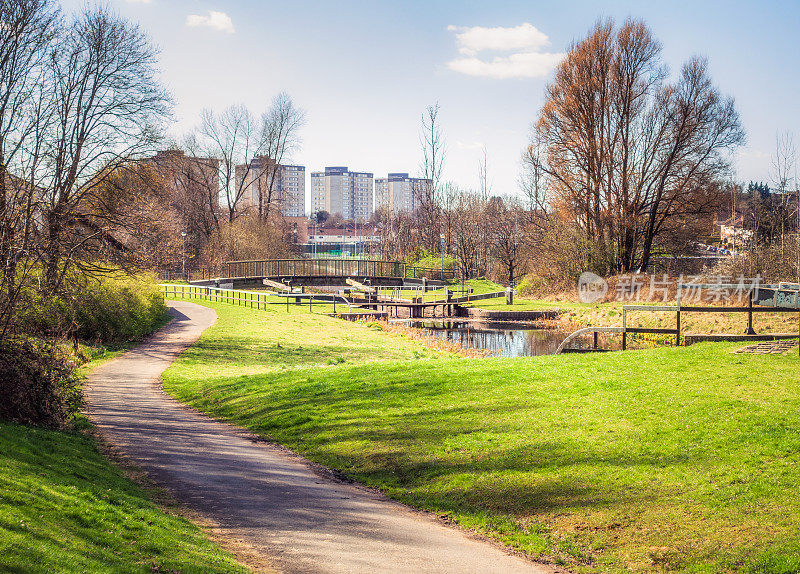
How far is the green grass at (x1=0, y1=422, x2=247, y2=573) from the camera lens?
5027 mm

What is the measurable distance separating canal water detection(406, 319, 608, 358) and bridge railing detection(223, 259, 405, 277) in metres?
22.9

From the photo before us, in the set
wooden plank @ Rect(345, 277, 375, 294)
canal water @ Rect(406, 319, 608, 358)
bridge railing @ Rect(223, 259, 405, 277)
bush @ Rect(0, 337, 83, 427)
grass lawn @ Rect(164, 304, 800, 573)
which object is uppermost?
bridge railing @ Rect(223, 259, 405, 277)

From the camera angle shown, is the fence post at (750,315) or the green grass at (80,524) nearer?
the green grass at (80,524)

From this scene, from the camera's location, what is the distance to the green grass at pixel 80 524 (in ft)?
16.5

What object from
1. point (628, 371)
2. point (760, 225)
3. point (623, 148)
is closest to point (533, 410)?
point (628, 371)

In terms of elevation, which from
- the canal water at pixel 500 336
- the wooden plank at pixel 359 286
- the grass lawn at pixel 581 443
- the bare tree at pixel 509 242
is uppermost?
the bare tree at pixel 509 242

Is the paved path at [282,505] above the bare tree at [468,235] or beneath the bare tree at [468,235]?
beneath

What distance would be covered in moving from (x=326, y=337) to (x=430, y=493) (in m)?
20.0

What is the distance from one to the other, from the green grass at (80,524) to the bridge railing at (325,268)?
2039 inches

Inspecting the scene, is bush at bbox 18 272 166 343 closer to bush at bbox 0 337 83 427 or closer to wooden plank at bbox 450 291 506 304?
bush at bbox 0 337 83 427

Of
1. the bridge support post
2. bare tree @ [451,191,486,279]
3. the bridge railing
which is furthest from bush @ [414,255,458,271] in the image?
the bridge support post

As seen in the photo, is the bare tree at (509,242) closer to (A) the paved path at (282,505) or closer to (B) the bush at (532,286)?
(B) the bush at (532,286)

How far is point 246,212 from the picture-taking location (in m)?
68.9

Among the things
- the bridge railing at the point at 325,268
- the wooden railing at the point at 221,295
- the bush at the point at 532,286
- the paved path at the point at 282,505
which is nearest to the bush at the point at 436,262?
the bridge railing at the point at 325,268
